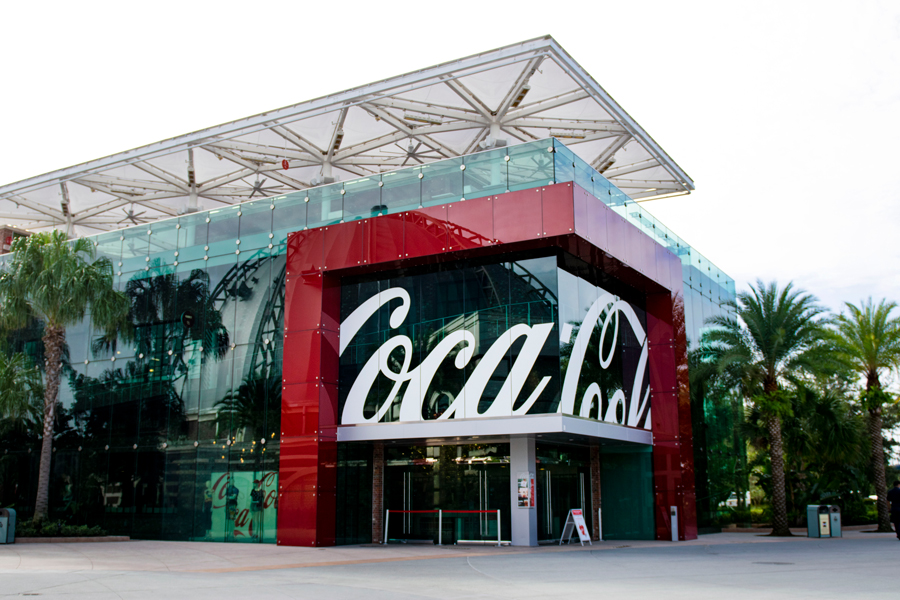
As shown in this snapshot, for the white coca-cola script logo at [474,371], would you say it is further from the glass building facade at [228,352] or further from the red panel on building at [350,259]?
the red panel on building at [350,259]

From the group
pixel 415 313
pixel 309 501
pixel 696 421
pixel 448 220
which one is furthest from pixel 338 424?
pixel 696 421

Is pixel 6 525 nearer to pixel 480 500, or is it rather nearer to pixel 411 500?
pixel 411 500

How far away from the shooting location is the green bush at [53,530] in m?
23.2

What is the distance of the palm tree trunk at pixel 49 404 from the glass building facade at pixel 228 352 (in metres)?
1.68

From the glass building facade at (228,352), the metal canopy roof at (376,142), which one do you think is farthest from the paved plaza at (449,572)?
the metal canopy roof at (376,142)

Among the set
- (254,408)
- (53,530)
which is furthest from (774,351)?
(53,530)

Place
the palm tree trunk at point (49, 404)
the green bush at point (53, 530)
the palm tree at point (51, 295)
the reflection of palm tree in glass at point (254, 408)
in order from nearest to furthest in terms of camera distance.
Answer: the green bush at point (53, 530) < the reflection of palm tree in glass at point (254, 408) < the palm tree trunk at point (49, 404) < the palm tree at point (51, 295)

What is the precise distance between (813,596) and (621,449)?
16.3 meters

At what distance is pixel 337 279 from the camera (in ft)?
78.9

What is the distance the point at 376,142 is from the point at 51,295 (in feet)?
42.0

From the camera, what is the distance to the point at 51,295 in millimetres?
25156

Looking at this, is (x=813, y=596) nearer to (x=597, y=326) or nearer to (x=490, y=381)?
(x=490, y=381)

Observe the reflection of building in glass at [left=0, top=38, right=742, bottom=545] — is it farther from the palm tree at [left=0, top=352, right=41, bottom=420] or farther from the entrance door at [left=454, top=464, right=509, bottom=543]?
the palm tree at [left=0, top=352, right=41, bottom=420]

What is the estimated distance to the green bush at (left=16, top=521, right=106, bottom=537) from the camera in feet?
76.1
